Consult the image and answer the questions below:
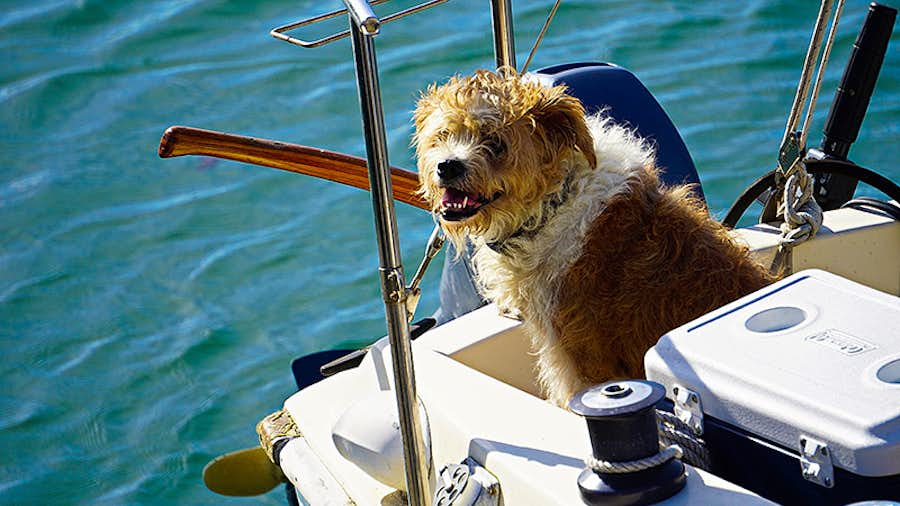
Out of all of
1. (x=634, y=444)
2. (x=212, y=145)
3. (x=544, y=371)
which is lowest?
(x=544, y=371)

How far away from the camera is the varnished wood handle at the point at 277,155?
211 cm

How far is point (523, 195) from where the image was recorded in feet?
7.18

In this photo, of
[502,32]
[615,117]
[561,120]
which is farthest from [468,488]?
[615,117]

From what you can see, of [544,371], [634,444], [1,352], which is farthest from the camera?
[1,352]

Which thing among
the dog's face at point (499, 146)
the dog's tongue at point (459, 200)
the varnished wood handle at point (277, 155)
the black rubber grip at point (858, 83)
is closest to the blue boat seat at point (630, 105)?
the black rubber grip at point (858, 83)

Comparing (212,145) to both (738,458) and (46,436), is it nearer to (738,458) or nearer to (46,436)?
(738,458)

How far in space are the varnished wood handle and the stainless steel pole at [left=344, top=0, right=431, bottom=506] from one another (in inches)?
22.5

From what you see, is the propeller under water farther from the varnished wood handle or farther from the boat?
the varnished wood handle

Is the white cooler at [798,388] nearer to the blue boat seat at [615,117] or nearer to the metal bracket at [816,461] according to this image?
the metal bracket at [816,461]

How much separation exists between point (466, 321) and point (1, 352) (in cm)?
329

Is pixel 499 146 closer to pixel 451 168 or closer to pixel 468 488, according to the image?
pixel 451 168

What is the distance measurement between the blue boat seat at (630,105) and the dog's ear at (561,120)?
0.76 metres

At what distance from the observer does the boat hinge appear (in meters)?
1.71

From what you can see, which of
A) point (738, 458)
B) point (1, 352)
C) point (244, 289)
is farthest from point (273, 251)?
point (738, 458)
